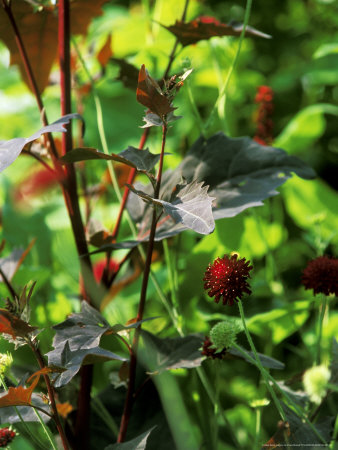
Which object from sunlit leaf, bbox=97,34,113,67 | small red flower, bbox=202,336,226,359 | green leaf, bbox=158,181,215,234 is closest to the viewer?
green leaf, bbox=158,181,215,234

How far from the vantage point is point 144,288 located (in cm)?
45

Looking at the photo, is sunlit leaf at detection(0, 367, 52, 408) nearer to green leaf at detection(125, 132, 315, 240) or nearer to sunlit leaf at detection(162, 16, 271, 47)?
green leaf at detection(125, 132, 315, 240)

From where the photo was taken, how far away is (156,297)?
770 millimetres

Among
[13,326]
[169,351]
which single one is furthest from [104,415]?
[13,326]

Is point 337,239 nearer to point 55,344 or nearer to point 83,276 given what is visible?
point 83,276

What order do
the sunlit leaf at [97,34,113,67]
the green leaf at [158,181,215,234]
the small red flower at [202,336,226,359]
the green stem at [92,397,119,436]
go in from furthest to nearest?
the sunlit leaf at [97,34,113,67] → the green stem at [92,397,119,436] → the small red flower at [202,336,226,359] → the green leaf at [158,181,215,234]

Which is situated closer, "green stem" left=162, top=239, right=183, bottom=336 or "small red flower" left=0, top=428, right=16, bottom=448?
"small red flower" left=0, top=428, right=16, bottom=448

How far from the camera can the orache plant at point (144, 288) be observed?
1.30 feet

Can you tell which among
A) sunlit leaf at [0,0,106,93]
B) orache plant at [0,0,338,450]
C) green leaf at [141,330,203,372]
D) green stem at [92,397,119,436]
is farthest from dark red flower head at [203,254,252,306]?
A: sunlit leaf at [0,0,106,93]

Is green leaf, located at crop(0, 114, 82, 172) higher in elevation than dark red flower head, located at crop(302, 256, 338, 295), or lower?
higher

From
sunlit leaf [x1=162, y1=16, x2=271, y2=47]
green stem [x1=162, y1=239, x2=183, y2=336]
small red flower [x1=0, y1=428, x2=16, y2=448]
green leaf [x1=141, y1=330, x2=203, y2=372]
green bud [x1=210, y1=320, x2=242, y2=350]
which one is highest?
sunlit leaf [x1=162, y1=16, x2=271, y2=47]

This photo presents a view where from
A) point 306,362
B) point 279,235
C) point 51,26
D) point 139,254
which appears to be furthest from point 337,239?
point 51,26

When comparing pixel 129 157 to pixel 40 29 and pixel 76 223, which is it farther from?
pixel 40 29

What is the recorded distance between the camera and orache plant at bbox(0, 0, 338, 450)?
397 mm
